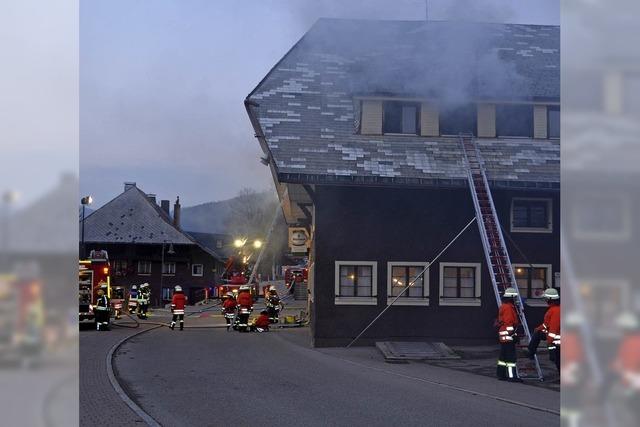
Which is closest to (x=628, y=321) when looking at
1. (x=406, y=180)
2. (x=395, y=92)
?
(x=406, y=180)

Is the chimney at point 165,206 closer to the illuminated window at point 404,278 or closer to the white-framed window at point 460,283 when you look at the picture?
the illuminated window at point 404,278

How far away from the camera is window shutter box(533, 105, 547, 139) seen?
18.1 m

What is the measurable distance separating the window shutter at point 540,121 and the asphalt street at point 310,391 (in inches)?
275

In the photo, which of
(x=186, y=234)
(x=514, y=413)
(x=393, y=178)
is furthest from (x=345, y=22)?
(x=186, y=234)

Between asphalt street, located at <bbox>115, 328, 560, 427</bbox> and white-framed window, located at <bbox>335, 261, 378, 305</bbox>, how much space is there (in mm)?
1658

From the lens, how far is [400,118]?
18.9m

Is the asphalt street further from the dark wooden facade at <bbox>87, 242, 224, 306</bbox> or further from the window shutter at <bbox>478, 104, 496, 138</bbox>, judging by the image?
the dark wooden facade at <bbox>87, 242, 224, 306</bbox>

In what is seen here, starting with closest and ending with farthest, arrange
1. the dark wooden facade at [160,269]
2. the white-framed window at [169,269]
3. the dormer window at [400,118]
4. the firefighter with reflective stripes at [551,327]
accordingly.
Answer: the firefighter with reflective stripes at [551,327]
the dormer window at [400,118]
the dark wooden facade at [160,269]
the white-framed window at [169,269]

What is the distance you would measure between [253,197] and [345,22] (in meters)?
14.1

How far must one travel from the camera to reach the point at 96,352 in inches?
624

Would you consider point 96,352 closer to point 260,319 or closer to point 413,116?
point 260,319

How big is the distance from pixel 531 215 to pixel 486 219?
2.14m

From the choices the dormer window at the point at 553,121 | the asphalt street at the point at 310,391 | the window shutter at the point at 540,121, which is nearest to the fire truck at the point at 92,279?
the asphalt street at the point at 310,391

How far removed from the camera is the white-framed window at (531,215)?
60.8 ft
